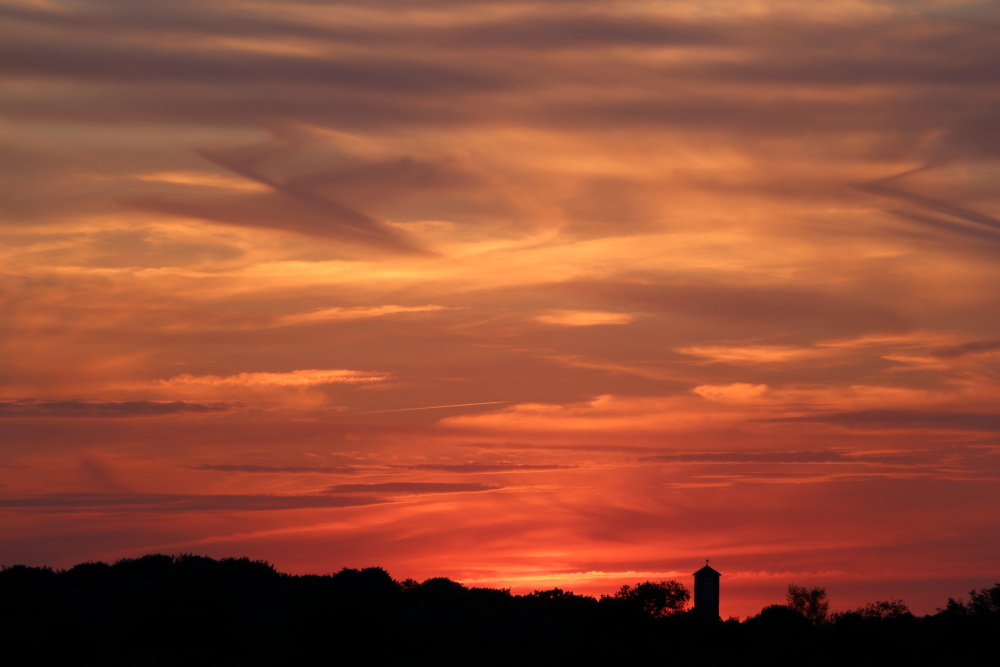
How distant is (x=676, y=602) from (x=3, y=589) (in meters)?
88.3

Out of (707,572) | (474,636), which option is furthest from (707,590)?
(474,636)

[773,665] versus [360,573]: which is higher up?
[360,573]

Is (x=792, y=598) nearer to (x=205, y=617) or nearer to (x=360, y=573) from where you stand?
(x=360, y=573)

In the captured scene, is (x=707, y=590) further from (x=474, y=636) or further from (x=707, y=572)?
(x=474, y=636)

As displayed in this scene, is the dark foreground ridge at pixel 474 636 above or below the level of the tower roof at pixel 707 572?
below

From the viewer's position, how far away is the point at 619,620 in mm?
83562

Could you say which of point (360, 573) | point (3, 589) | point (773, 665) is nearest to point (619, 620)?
point (773, 665)

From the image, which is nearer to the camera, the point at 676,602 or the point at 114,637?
the point at 676,602

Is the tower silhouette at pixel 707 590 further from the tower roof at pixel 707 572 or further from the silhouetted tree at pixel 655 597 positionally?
the silhouetted tree at pixel 655 597

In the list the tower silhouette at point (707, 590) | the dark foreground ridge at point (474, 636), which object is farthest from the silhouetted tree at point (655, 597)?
the tower silhouette at point (707, 590)

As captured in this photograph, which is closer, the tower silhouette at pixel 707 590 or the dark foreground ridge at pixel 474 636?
the dark foreground ridge at pixel 474 636

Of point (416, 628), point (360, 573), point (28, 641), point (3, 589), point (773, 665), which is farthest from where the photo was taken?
point (360, 573)

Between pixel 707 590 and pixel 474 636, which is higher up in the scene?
pixel 707 590

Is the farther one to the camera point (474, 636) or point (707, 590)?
point (707, 590)
